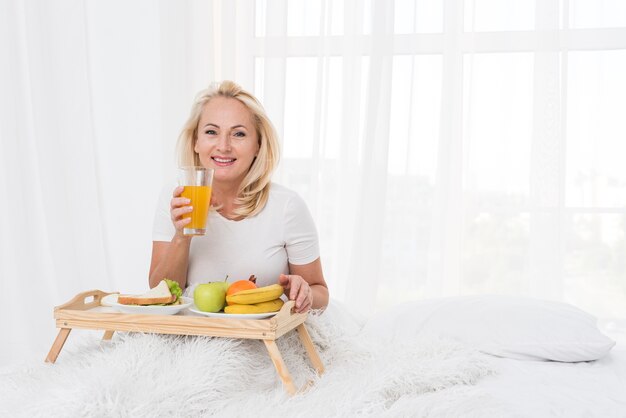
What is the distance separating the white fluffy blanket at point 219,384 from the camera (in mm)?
1293

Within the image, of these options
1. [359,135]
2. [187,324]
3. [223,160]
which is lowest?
[187,324]

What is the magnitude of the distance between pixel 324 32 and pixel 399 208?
97 centimetres

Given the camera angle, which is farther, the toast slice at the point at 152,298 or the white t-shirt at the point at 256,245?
the white t-shirt at the point at 256,245

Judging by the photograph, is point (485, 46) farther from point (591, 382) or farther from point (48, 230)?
point (48, 230)

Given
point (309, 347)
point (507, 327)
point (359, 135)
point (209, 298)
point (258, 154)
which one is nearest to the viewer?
point (209, 298)

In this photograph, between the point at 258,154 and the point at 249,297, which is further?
the point at 258,154

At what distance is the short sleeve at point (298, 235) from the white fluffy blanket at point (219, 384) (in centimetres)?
45

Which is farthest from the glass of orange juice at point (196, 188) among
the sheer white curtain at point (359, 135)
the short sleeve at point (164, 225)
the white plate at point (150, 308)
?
the sheer white curtain at point (359, 135)

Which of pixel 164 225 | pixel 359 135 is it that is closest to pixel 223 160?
pixel 164 225

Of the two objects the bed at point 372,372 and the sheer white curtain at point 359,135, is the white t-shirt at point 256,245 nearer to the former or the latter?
the bed at point 372,372

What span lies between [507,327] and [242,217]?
33.2 inches

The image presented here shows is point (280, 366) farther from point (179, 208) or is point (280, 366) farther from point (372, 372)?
point (179, 208)

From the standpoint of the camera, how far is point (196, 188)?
1.77m

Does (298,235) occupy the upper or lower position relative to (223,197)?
lower
